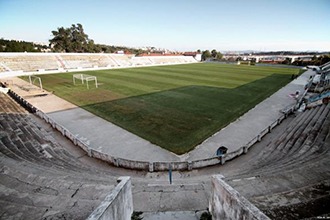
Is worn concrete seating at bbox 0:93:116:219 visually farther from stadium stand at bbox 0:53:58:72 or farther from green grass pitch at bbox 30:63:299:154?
stadium stand at bbox 0:53:58:72

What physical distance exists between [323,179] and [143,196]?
5648mm

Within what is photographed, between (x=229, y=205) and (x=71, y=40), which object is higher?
(x=71, y=40)

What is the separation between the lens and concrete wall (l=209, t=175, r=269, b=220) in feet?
11.5

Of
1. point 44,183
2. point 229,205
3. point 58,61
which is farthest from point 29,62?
point 229,205

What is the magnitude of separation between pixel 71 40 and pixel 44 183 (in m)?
78.3

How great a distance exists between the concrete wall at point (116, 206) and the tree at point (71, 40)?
78277mm

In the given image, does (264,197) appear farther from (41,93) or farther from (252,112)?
(41,93)

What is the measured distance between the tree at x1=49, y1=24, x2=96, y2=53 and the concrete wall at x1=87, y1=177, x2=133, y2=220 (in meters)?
78.3

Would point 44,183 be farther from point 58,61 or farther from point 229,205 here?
point 58,61

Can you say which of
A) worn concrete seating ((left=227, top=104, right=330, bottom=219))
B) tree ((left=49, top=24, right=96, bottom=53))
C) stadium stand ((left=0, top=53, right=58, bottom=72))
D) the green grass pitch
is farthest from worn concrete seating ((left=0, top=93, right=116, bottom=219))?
tree ((left=49, top=24, right=96, bottom=53))

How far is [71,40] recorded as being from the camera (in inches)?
2837

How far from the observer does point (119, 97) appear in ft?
71.4

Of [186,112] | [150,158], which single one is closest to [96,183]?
[150,158]

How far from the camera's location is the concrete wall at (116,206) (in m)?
3.54
